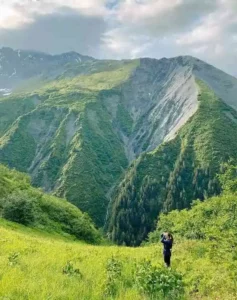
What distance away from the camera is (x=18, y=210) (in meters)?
58.8

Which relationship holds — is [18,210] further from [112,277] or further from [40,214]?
[112,277]

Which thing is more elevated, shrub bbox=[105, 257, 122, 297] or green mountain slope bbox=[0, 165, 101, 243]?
shrub bbox=[105, 257, 122, 297]

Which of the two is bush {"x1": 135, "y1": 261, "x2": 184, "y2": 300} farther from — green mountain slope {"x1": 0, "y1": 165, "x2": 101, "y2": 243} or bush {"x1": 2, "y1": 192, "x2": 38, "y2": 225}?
bush {"x1": 2, "y1": 192, "x2": 38, "y2": 225}

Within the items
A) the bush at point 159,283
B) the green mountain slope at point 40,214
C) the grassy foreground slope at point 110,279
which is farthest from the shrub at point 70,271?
the green mountain slope at point 40,214

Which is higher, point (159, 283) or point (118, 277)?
point (159, 283)

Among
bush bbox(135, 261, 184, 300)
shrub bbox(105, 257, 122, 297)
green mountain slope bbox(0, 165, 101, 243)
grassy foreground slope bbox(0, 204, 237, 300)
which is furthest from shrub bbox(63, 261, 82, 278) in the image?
green mountain slope bbox(0, 165, 101, 243)

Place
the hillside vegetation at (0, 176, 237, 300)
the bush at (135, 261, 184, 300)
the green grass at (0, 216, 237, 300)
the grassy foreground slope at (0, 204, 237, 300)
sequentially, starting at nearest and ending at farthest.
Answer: the green grass at (0, 216, 237, 300), the grassy foreground slope at (0, 204, 237, 300), the hillside vegetation at (0, 176, 237, 300), the bush at (135, 261, 184, 300)

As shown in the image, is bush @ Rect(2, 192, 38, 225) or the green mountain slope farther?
the green mountain slope

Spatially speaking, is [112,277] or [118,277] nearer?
[112,277]

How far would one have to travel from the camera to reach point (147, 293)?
14.2 metres

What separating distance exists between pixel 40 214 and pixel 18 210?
7.54 metres

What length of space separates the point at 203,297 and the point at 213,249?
161 inches

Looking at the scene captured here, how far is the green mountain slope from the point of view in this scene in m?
58.7

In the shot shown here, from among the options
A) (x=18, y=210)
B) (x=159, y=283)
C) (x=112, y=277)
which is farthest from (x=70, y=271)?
(x=18, y=210)
